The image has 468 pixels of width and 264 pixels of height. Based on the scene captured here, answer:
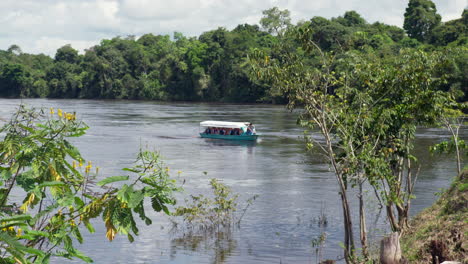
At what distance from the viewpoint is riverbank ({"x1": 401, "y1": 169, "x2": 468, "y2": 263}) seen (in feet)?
44.0

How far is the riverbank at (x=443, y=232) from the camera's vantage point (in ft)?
44.0

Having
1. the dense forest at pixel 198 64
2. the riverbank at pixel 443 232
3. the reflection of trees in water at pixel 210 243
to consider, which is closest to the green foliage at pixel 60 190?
the riverbank at pixel 443 232

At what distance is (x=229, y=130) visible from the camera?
62.3 m

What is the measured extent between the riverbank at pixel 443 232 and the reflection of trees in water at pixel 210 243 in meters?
6.09

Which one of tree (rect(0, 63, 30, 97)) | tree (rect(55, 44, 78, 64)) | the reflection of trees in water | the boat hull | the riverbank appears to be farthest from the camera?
tree (rect(55, 44, 78, 64))

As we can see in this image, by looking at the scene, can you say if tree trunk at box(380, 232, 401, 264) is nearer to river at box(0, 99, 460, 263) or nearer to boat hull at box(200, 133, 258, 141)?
river at box(0, 99, 460, 263)

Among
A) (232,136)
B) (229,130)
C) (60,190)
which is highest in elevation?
(60,190)

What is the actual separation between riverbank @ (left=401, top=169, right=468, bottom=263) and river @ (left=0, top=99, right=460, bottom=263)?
2.63 m

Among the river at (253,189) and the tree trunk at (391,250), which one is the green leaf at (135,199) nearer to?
the tree trunk at (391,250)

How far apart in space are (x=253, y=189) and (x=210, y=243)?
1061 cm

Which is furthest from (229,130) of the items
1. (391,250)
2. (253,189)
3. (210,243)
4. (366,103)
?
(391,250)

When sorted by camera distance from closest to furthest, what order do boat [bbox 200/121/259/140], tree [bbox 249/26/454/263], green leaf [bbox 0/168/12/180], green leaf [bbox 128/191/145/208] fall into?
green leaf [bbox 128/191/145/208]
green leaf [bbox 0/168/12/180]
tree [bbox 249/26/454/263]
boat [bbox 200/121/259/140]

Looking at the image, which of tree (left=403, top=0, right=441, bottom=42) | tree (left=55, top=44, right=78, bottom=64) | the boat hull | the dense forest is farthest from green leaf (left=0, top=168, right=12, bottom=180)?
tree (left=55, top=44, right=78, bottom=64)

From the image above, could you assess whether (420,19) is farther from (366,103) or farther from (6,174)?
(6,174)
